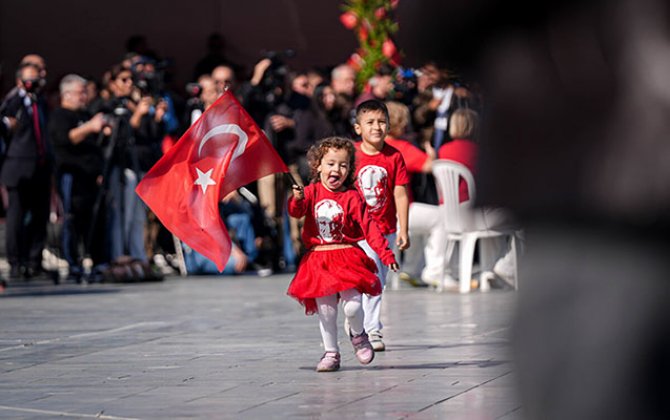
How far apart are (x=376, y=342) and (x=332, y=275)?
122 cm

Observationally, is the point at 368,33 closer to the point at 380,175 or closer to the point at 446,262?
the point at 446,262

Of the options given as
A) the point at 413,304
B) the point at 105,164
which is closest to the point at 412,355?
the point at 413,304

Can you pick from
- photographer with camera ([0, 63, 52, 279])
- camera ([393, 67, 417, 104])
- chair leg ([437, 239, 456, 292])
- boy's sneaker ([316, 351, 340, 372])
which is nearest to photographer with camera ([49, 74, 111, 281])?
photographer with camera ([0, 63, 52, 279])

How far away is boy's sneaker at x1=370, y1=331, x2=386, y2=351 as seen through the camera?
8.47 metres

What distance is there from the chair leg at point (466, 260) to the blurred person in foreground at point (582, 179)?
39.0 ft

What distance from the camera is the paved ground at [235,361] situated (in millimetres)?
6012

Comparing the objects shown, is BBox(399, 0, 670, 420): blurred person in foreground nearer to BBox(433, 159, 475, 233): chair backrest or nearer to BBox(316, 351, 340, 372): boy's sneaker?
BBox(316, 351, 340, 372): boy's sneaker

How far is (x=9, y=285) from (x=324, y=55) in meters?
7.84

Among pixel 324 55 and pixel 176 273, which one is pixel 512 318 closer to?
pixel 176 273

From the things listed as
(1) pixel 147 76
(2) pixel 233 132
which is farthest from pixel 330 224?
(1) pixel 147 76

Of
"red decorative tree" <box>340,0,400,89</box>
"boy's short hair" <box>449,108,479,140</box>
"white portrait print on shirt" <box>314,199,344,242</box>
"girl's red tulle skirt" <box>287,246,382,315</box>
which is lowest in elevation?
"girl's red tulle skirt" <box>287,246,382,315</box>

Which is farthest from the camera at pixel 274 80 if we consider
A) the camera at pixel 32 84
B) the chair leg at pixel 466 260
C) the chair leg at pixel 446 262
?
the chair leg at pixel 466 260

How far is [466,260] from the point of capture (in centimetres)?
1397

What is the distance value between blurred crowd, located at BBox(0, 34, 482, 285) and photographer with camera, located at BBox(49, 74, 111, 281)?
0.01 metres
